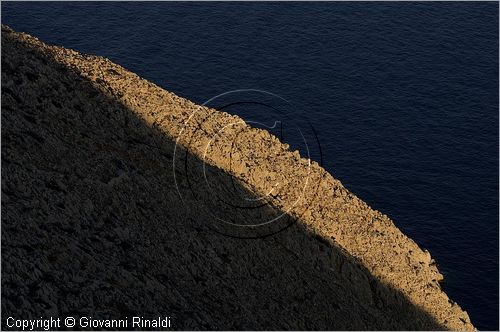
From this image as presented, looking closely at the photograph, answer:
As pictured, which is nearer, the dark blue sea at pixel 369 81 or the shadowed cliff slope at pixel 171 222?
the shadowed cliff slope at pixel 171 222

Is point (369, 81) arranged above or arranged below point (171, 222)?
below

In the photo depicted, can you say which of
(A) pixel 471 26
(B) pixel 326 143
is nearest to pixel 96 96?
(B) pixel 326 143

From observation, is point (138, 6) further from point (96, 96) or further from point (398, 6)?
point (96, 96)

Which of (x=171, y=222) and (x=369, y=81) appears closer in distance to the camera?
(x=171, y=222)

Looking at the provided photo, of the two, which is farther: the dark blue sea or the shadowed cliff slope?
the dark blue sea
